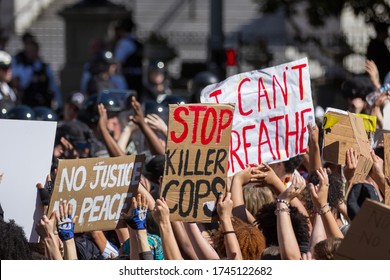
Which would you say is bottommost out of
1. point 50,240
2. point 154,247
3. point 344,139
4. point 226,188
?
point 154,247

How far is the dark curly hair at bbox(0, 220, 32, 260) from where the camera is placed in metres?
5.60

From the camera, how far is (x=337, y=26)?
26.2m

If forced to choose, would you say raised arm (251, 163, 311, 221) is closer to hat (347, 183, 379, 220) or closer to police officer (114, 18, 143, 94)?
hat (347, 183, 379, 220)

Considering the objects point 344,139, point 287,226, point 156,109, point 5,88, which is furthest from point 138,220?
A: point 5,88

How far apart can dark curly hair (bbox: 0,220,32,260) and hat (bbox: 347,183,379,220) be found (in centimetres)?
189

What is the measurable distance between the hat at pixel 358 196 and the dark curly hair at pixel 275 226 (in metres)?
0.26

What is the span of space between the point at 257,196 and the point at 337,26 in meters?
19.2

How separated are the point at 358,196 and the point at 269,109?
1265 mm

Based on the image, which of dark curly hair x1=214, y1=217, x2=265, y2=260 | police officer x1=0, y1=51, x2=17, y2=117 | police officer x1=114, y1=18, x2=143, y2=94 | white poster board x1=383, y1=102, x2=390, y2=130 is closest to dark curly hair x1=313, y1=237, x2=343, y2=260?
dark curly hair x1=214, y1=217, x2=265, y2=260

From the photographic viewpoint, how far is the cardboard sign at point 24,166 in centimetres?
682

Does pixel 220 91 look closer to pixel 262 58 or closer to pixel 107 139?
pixel 107 139

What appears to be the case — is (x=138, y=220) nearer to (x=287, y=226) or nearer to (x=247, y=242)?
(x=247, y=242)

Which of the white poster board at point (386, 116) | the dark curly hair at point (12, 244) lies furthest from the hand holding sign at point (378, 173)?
the dark curly hair at point (12, 244)

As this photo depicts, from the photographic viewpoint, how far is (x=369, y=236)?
5.28 metres
